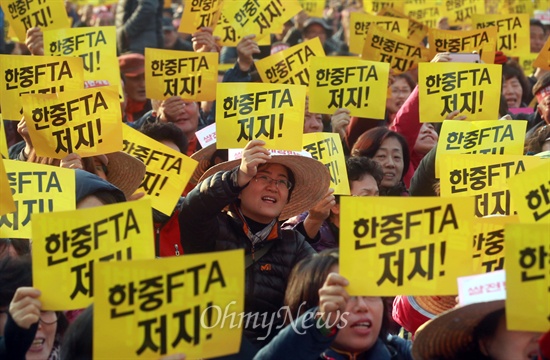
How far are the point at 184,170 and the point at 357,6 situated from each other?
10509mm

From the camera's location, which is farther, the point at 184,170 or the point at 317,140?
the point at 317,140

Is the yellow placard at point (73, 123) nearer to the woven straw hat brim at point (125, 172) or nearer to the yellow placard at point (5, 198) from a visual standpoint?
the woven straw hat brim at point (125, 172)

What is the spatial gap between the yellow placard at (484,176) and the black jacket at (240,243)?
823mm

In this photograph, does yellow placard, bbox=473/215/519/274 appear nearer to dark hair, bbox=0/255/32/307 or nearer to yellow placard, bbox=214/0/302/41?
dark hair, bbox=0/255/32/307

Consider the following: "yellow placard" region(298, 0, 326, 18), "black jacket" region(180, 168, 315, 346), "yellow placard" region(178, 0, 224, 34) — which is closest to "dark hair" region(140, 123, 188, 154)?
"black jacket" region(180, 168, 315, 346)

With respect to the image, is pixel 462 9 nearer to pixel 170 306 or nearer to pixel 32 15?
pixel 32 15

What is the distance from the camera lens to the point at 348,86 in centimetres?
812

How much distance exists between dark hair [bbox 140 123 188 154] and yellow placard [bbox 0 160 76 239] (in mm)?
1741

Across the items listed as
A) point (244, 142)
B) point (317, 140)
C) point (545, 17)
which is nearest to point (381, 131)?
point (317, 140)

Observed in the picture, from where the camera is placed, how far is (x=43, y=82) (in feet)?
23.7

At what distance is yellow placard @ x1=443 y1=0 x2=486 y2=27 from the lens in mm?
12070

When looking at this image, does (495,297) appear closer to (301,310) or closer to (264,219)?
(301,310)

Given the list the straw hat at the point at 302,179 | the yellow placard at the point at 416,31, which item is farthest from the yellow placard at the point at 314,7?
the straw hat at the point at 302,179

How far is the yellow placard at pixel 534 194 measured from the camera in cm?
472
